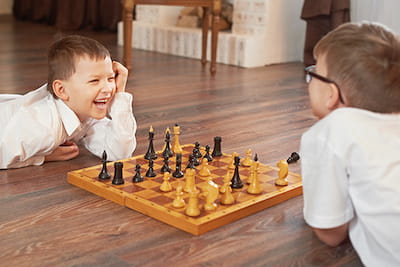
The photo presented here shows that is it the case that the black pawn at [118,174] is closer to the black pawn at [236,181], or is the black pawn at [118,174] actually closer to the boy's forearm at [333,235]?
the black pawn at [236,181]

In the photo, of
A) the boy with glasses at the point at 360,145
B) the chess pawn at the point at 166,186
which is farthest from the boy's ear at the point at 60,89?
the boy with glasses at the point at 360,145

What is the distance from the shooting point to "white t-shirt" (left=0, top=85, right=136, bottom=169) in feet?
6.16

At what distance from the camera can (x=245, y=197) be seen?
1664 millimetres

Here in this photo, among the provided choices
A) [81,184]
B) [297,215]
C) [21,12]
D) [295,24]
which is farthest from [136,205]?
[21,12]

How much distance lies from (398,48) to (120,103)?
1.05 meters

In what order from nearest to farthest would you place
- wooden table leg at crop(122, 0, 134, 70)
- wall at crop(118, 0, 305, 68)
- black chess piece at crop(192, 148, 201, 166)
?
black chess piece at crop(192, 148, 201, 166), wooden table leg at crop(122, 0, 134, 70), wall at crop(118, 0, 305, 68)

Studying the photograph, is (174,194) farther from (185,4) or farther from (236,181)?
(185,4)

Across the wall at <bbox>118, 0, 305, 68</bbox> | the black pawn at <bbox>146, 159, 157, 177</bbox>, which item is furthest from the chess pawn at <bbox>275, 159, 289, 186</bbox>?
the wall at <bbox>118, 0, 305, 68</bbox>

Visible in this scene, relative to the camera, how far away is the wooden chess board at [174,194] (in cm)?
151

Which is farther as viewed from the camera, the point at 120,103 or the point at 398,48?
the point at 120,103

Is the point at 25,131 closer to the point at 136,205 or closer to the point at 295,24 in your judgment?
the point at 136,205

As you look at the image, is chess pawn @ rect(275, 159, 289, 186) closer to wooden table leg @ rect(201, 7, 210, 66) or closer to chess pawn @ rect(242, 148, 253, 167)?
chess pawn @ rect(242, 148, 253, 167)

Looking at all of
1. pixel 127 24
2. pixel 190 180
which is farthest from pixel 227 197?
pixel 127 24

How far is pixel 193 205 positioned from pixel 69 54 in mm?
722
